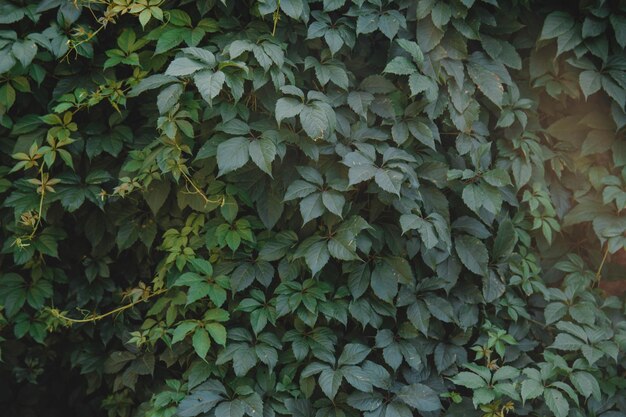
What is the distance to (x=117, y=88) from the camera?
248 centimetres

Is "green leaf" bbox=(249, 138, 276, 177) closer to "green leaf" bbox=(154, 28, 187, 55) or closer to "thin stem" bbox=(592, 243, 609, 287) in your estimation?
"green leaf" bbox=(154, 28, 187, 55)

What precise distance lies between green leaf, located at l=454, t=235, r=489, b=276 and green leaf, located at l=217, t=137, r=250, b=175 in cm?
90

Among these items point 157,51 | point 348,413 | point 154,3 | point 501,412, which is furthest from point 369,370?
point 154,3

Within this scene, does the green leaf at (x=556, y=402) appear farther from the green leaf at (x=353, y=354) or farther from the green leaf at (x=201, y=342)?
the green leaf at (x=201, y=342)

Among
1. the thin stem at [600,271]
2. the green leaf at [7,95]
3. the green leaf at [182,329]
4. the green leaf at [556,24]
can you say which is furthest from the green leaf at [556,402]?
the green leaf at [7,95]

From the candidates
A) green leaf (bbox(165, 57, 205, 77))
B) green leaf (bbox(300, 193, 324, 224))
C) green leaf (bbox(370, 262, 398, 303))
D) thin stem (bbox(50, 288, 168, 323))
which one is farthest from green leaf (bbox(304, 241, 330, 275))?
green leaf (bbox(165, 57, 205, 77))

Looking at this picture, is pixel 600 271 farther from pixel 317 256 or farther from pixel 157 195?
pixel 157 195

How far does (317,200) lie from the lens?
2.28 m

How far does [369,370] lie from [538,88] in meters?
1.43

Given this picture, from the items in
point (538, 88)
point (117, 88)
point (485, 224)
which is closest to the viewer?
point (117, 88)

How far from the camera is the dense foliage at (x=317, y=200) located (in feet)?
7.60

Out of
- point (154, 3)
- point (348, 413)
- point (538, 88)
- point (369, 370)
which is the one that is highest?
point (154, 3)

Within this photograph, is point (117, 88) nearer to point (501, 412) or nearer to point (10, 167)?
point (10, 167)

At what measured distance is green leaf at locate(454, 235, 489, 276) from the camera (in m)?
2.48
